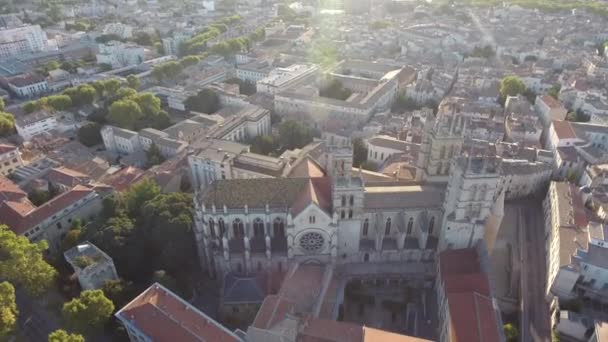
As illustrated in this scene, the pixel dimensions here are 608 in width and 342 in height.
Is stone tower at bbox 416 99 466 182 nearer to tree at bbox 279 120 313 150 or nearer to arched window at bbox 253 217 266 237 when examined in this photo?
arched window at bbox 253 217 266 237

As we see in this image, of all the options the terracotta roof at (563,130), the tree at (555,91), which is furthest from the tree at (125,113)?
the tree at (555,91)

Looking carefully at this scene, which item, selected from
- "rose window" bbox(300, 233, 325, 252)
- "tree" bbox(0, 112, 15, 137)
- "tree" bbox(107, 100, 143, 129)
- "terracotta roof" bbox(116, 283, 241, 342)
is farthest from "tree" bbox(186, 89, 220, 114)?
"terracotta roof" bbox(116, 283, 241, 342)

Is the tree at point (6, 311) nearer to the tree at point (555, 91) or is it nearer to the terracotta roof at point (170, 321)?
the terracotta roof at point (170, 321)

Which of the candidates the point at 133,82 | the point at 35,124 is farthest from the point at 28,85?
the point at 35,124

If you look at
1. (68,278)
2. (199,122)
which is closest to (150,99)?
(199,122)

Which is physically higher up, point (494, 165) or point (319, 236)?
point (494, 165)

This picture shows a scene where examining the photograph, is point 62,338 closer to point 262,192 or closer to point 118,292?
point 118,292

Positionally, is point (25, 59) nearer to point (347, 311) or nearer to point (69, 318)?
point (69, 318)
